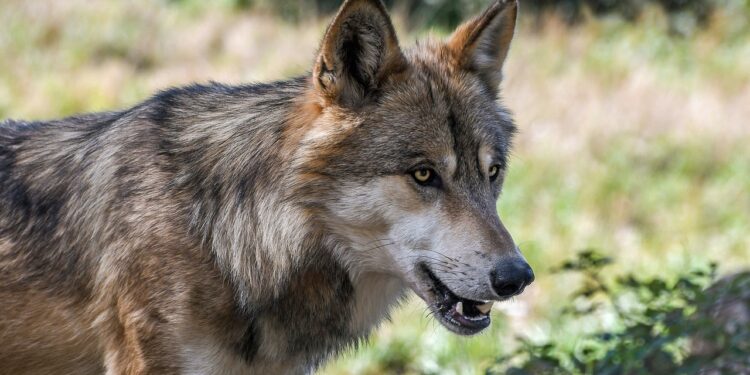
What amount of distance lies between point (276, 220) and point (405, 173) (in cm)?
51

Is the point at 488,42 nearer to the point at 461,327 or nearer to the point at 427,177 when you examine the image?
the point at 427,177

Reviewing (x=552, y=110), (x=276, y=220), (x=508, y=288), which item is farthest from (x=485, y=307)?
(x=552, y=110)

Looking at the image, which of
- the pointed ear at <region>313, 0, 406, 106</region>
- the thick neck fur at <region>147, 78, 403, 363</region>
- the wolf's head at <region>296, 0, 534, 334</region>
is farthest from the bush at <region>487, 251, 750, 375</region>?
the pointed ear at <region>313, 0, 406, 106</region>

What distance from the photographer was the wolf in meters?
3.71

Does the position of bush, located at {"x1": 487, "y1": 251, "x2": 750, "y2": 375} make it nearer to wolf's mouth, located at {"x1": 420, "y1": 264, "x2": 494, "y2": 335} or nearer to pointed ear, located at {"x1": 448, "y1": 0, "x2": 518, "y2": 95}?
wolf's mouth, located at {"x1": 420, "y1": 264, "x2": 494, "y2": 335}

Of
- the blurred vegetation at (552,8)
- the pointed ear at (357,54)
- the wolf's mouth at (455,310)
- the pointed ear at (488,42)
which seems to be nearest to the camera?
the pointed ear at (357,54)

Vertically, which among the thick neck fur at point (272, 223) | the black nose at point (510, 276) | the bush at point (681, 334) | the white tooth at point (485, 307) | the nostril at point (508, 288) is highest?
the thick neck fur at point (272, 223)

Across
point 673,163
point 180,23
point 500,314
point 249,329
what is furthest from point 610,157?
point 249,329

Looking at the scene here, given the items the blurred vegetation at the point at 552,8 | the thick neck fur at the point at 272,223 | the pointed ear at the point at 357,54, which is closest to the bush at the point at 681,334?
the thick neck fur at the point at 272,223

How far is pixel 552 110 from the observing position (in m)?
12.0

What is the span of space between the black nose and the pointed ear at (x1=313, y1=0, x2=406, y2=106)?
0.81m

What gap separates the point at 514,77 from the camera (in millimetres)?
12703

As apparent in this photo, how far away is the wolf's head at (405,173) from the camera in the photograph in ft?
12.0

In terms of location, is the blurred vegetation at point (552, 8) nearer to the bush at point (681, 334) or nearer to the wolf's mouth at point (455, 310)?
the bush at point (681, 334)
